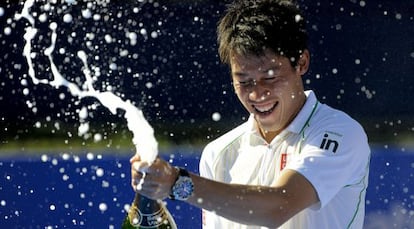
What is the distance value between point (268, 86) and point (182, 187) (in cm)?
77

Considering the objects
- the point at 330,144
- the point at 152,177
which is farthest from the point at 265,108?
the point at 152,177

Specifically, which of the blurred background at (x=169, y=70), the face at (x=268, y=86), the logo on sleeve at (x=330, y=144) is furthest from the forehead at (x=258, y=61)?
the blurred background at (x=169, y=70)

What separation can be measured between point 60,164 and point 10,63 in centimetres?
137

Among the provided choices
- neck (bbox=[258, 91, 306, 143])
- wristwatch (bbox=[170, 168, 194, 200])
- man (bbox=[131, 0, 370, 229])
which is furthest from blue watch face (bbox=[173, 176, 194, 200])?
neck (bbox=[258, 91, 306, 143])

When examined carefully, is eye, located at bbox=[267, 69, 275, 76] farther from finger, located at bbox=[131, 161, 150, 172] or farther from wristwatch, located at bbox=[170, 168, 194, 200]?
finger, located at bbox=[131, 161, 150, 172]

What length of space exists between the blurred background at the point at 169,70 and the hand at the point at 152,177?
11.1ft

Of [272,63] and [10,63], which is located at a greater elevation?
[272,63]

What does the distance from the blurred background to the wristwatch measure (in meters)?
3.26

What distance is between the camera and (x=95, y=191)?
19.8 ft

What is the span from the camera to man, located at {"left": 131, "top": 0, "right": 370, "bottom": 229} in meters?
3.43

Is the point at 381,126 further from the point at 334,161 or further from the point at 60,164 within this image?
the point at 334,161

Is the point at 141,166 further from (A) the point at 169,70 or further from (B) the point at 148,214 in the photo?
(A) the point at 169,70

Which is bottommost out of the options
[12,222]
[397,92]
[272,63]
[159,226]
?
[12,222]

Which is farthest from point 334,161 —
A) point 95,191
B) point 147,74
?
point 147,74
